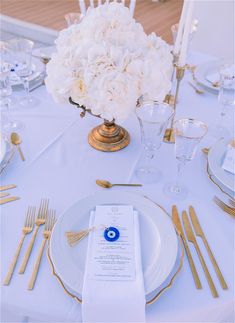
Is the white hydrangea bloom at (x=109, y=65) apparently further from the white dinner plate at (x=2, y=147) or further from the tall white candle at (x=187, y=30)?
the white dinner plate at (x=2, y=147)

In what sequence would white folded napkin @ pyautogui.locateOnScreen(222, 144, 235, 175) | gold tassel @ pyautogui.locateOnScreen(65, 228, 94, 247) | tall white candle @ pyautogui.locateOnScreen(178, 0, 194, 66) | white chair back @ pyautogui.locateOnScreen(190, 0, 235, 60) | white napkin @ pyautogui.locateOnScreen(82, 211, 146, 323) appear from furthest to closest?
white chair back @ pyautogui.locateOnScreen(190, 0, 235, 60) → white folded napkin @ pyautogui.locateOnScreen(222, 144, 235, 175) → tall white candle @ pyautogui.locateOnScreen(178, 0, 194, 66) → gold tassel @ pyautogui.locateOnScreen(65, 228, 94, 247) → white napkin @ pyautogui.locateOnScreen(82, 211, 146, 323)

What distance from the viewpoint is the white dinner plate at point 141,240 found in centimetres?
63

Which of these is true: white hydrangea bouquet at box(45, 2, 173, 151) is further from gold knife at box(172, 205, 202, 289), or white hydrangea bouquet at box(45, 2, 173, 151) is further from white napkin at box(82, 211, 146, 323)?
white napkin at box(82, 211, 146, 323)

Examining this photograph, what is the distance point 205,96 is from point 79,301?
1.01 metres

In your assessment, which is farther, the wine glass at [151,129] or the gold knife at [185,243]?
the wine glass at [151,129]

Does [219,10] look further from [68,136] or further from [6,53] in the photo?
[68,136]

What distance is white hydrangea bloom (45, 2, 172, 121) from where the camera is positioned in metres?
0.79

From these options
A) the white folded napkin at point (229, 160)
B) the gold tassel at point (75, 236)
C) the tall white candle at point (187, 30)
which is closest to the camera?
the gold tassel at point (75, 236)

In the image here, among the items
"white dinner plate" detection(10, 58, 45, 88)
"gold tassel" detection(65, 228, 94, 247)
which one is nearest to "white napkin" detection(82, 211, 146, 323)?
"gold tassel" detection(65, 228, 94, 247)

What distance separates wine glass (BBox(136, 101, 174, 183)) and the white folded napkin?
20 centimetres

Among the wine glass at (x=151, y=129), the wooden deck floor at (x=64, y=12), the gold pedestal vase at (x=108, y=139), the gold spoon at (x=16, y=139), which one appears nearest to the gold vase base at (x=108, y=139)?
the gold pedestal vase at (x=108, y=139)

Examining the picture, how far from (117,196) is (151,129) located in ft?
0.65

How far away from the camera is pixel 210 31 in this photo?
271 cm

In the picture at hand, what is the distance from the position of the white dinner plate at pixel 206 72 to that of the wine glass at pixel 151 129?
1.78ft
